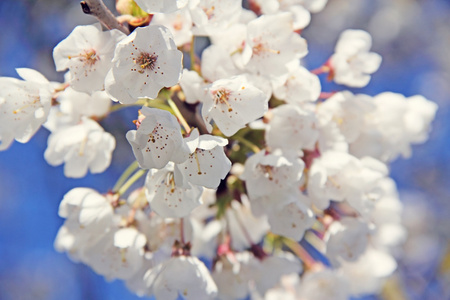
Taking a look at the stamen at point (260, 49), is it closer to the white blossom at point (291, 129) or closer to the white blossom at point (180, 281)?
the white blossom at point (291, 129)

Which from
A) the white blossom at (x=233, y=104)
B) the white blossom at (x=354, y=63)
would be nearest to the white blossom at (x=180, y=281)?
the white blossom at (x=233, y=104)

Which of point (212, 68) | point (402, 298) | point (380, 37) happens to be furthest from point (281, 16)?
point (380, 37)

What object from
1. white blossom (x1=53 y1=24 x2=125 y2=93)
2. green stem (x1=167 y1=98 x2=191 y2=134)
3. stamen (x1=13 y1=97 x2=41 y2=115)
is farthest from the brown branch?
stamen (x1=13 y1=97 x2=41 y2=115)

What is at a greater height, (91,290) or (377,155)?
(377,155)

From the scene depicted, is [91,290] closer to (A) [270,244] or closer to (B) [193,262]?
(A) [270,244]

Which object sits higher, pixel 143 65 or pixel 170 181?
pixel 143 65

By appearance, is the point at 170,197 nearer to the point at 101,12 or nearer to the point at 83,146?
the point at 83,146

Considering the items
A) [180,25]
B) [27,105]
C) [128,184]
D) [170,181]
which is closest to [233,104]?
[170,181]

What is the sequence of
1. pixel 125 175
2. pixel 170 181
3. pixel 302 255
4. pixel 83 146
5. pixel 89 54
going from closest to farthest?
pixel 89 54
pixel 170 181
pixel 83 146
pixel 125 175
pixel 302 255

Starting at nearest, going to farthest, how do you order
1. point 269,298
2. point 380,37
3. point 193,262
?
1. point 193,262
2. point 269,298
3. point 380,37
